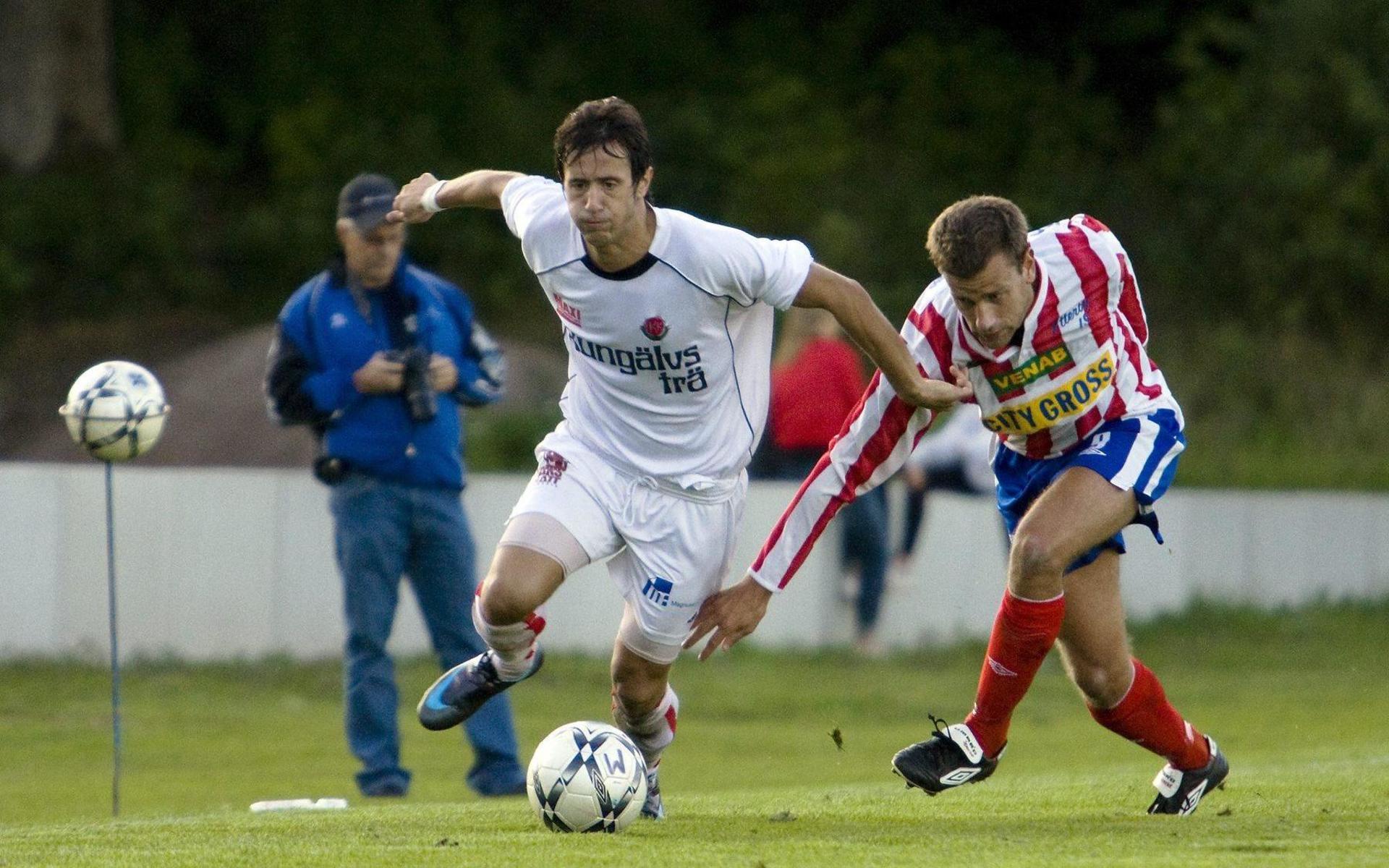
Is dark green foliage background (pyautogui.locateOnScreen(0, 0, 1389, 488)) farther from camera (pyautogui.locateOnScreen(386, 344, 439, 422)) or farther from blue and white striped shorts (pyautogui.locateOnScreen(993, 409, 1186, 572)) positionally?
blue and white striped shorts (pyautogui.locateOnScreen(993, 409, 1186, 572))

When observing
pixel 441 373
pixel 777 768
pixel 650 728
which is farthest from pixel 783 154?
pixel 650 728

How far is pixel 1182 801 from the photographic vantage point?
22.1ft

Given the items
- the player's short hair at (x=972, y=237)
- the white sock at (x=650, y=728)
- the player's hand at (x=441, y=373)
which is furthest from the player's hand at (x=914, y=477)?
the player's short hair at (x=972, y=237)

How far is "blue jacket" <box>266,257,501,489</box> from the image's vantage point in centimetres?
870

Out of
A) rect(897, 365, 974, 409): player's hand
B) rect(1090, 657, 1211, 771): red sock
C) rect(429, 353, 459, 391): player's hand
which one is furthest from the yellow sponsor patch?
rect(429, 353, 459, 391): player's hand

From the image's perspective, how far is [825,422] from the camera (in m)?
13.2

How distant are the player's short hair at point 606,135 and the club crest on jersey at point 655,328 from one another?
1.47 ft

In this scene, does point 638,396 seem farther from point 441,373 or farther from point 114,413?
point 114,413

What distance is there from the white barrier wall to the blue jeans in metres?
4.16

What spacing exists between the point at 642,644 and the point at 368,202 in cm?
291

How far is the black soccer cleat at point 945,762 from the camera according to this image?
6.52 meters

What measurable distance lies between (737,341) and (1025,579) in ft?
4.02

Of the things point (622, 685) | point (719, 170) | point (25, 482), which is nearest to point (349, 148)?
point (719, 170)

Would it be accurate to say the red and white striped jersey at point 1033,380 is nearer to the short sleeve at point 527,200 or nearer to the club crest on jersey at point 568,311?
the club crest on jersey at point 568,311
